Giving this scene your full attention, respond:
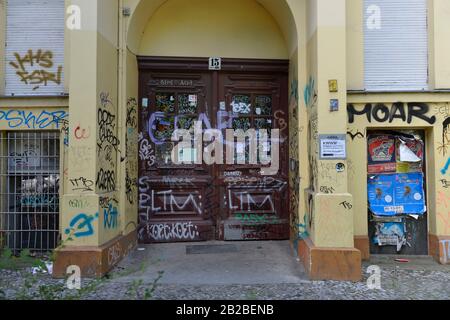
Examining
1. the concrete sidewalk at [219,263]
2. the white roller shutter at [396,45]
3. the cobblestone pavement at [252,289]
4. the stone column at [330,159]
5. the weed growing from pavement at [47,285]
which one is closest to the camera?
the weed growing from pavement at [47,285]

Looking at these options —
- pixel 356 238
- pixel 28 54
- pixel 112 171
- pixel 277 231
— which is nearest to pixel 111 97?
pixel 112 171

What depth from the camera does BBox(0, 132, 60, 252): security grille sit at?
20.5ft

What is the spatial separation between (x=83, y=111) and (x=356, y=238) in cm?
422

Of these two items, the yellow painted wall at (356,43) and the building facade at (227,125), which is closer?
the building facade at (227,125)

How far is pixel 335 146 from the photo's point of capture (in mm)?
5352

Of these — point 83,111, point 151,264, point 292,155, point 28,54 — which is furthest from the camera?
point 292,155

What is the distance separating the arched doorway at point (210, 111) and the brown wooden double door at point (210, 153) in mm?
17

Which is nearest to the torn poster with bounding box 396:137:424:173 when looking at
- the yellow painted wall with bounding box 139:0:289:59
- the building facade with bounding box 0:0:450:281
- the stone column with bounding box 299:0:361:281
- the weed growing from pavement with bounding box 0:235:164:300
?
the building facade with bounding box 0:0:450:281

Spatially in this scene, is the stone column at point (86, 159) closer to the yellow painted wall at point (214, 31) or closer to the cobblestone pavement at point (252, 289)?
the cobblestone pavement at point (252, 289)

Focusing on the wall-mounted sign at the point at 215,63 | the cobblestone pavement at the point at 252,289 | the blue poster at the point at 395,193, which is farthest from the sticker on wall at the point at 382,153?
the wall-mounted sign at the point at 215,63

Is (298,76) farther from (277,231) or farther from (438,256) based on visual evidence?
(438,256)

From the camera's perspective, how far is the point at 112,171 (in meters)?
5.97

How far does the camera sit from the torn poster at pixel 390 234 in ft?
20.7

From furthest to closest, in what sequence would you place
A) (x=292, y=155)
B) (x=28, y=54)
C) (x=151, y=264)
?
(x=292, y=155) < (x=28, y=54) < (x=151, y=264)
